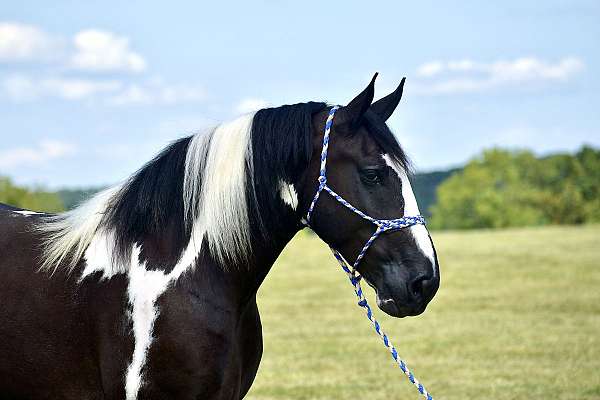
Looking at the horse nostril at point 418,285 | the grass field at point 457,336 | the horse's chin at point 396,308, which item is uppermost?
the horse nostril at point 418,285

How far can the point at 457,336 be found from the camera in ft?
45.6

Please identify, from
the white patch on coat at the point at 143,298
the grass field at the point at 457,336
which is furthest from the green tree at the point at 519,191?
the white patch on coat at the point at 143,298

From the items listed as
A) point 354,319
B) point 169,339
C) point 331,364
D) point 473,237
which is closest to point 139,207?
point 169,339

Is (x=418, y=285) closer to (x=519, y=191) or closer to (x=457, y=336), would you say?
(x=457, y=336)

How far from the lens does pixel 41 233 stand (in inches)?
155

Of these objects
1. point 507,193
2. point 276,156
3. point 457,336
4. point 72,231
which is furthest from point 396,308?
point 507,193

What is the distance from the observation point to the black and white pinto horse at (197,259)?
3543 mm

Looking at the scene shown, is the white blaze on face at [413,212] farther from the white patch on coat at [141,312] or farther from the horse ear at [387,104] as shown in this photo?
the white patch on coat at [141,312]

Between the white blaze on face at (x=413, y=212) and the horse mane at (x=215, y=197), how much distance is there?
1.30 ft

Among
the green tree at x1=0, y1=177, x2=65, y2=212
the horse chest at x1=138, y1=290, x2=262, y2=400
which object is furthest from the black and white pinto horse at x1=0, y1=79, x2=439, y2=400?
the green tree at x1=0, y1=177, x2=65, y2=212

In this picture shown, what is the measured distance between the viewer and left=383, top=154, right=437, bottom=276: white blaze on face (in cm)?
354

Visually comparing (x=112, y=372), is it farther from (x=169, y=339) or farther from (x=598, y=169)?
(x=598, y=169)

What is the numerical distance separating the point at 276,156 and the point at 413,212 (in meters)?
0.65

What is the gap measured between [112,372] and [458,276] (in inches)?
829
